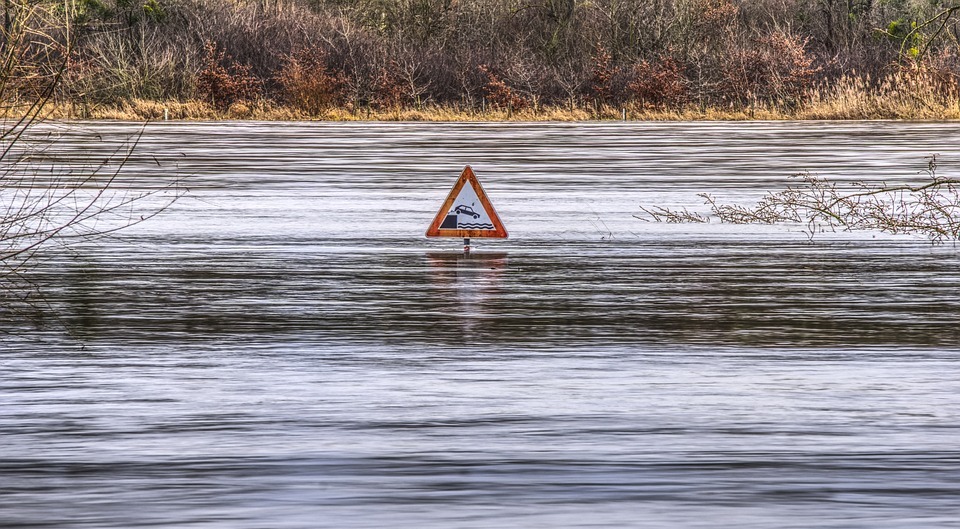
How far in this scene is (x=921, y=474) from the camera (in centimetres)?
684

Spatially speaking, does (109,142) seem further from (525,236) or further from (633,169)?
(525,236)

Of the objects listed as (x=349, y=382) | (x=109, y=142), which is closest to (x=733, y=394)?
(x=349, y=382)

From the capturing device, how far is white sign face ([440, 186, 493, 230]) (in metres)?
16.3

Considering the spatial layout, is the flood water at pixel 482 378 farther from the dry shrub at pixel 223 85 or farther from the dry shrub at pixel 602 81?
the dry shrub at pixel 602 81

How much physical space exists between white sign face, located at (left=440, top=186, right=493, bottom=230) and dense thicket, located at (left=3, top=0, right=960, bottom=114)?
40.3 metres

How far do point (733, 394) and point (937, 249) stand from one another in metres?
8.59

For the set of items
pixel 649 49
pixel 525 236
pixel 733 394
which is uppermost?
pixel 733 394

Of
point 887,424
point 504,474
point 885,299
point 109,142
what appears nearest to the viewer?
point 504,474

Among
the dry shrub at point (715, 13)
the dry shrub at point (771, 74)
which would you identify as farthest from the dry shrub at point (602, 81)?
the dry shrub at point (715, 13)

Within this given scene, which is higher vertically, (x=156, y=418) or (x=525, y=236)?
(x=156, y=418)

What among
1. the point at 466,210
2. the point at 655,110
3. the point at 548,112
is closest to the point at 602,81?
the point at 655,110

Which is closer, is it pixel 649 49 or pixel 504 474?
pixel 504 474

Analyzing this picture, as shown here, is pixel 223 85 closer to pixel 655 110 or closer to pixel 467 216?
pixel 655 110

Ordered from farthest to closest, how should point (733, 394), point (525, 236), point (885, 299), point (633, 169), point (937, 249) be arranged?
point (633, 169) < point (525, 236) < point (937, 249) < point (885, 299) < point (733, 394)
